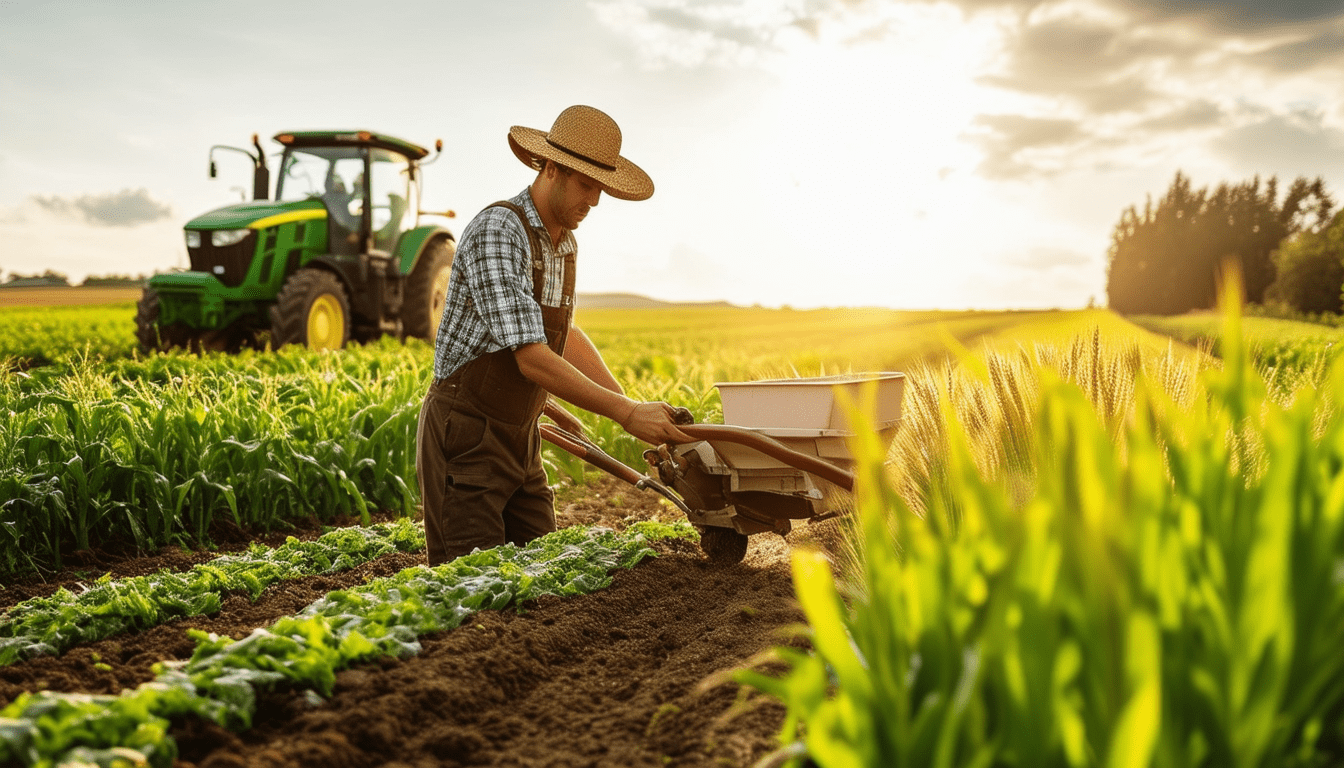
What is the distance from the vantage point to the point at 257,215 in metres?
11.7

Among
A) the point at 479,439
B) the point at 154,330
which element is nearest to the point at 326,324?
the point at 154,330

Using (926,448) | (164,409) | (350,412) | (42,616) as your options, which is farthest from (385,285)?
(926,448)

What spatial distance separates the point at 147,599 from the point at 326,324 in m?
8.49

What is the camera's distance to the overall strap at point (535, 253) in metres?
3.90

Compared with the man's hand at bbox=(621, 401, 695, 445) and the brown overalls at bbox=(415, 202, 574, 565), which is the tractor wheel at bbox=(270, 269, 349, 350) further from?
the man's hand at bbox=(621, 401, 695, 445)

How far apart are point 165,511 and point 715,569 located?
3224 mm

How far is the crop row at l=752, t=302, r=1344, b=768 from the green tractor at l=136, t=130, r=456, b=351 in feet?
34.7

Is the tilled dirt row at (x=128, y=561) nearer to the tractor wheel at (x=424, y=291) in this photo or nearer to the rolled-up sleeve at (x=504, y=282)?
the rolled-up sleeve at (x=504, y=282)

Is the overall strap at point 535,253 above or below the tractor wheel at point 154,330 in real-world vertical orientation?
above

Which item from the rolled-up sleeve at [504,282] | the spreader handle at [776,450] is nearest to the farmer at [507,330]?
the rolled-up sleeve at [504,282]

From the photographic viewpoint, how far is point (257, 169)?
12.7 m

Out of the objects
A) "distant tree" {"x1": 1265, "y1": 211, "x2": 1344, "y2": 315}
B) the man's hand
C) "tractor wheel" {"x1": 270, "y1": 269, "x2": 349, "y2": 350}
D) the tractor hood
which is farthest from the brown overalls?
"distant tree" {"x1": 1265, "y1": 211, "x2": 1344, "y2": 315}

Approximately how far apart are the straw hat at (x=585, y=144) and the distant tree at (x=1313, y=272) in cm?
4915

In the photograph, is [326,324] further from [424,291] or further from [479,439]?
[479,439]
